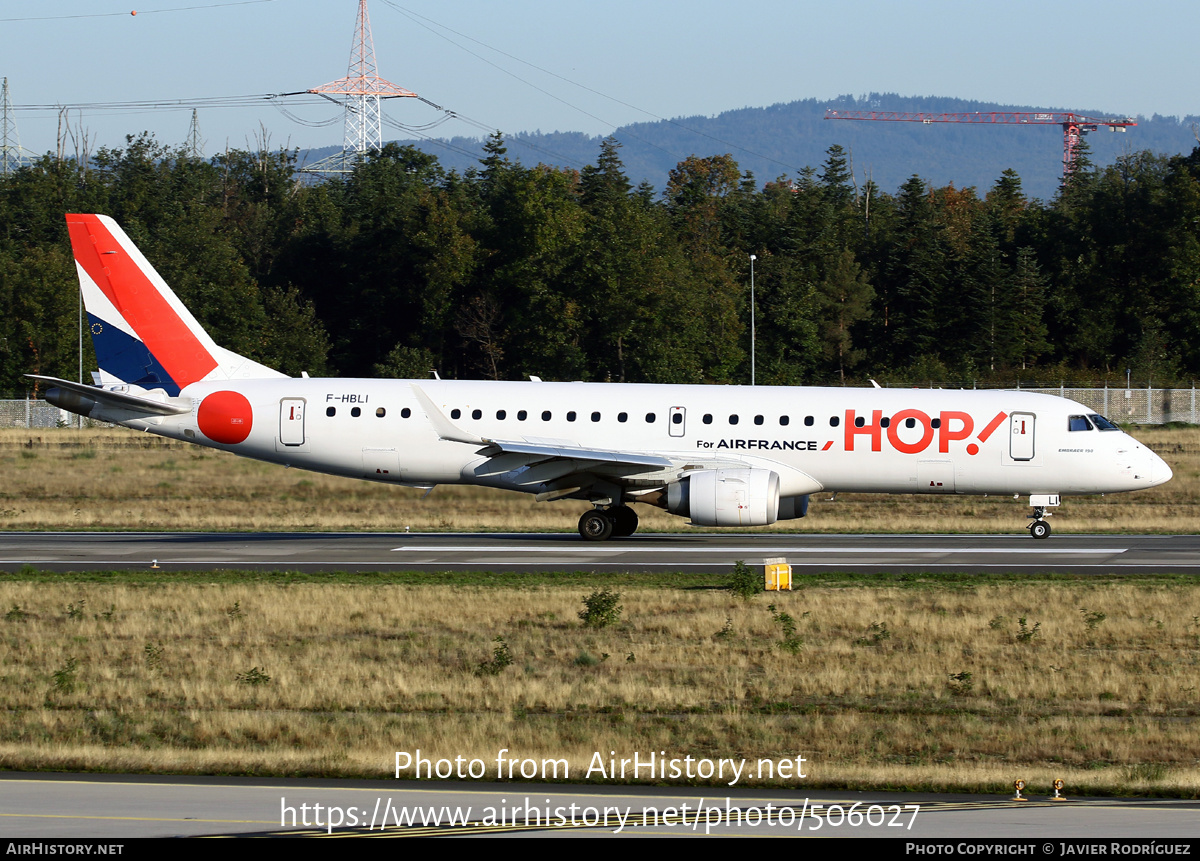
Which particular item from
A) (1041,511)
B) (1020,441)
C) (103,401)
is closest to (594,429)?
(1020,441)

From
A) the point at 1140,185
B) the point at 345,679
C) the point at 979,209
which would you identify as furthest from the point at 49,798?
the point at 979,209

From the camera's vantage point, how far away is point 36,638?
17984mm

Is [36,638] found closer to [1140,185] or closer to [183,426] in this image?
[183,426]

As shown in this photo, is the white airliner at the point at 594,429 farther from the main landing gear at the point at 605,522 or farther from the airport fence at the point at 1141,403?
the airport fence at the point at 1141,403

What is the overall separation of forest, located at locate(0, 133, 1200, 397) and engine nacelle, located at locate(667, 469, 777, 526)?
41412 mm

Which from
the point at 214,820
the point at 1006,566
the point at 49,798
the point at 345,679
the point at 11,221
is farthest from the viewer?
the point at 11,221

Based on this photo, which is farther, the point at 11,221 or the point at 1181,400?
the point at 11,221

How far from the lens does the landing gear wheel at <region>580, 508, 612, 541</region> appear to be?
30250mm

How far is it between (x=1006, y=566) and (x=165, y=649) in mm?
15911

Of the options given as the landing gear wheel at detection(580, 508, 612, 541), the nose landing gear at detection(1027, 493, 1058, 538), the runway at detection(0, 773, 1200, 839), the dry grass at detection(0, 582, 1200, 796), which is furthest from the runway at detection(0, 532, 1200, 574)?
the runway at detection(0, 773, 1200, 839)

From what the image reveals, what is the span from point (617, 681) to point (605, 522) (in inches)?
582

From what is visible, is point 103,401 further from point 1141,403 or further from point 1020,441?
point 1141,403

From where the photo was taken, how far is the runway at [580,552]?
25.8 meters

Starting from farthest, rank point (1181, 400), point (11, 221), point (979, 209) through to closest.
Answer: point (979, 209)
point (11, 221)
point (1181, 400)
